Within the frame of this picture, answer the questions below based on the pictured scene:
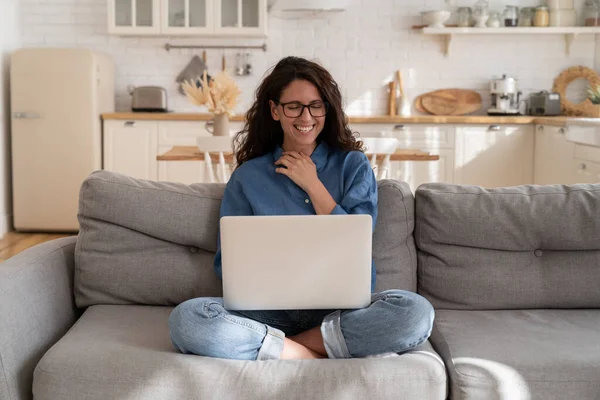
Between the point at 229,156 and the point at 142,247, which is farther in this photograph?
the point at 229,156

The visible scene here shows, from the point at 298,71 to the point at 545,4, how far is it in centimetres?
454

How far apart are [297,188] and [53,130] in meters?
3.90

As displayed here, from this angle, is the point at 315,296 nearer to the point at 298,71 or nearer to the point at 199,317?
the point at 199,317

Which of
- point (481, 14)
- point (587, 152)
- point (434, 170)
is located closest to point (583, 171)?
point (587, 152)

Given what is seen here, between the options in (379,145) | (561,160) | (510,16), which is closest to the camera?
(379,145)

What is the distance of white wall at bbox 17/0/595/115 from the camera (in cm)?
630

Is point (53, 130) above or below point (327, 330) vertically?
above

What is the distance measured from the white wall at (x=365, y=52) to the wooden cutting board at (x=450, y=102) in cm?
6

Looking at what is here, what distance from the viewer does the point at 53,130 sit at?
578 centimetres

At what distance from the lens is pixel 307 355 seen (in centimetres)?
202

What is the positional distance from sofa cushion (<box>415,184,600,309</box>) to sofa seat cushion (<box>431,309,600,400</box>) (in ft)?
0.60

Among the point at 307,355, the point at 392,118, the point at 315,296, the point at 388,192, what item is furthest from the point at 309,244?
the point at 392,118

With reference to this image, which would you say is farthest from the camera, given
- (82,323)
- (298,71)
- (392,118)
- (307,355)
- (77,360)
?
(392,118)

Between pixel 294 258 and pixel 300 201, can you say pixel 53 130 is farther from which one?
pixel 294 258
